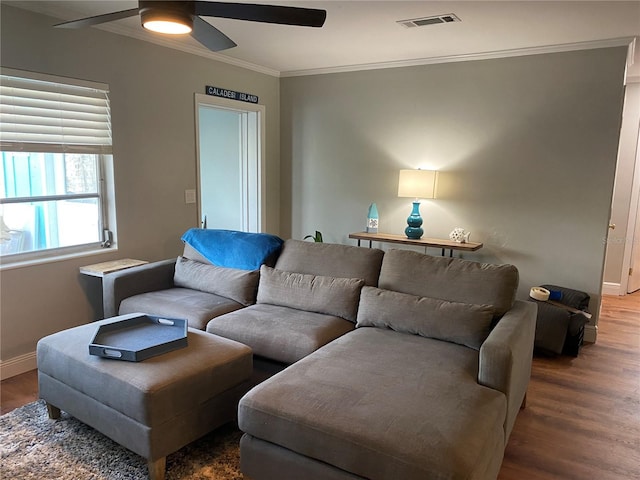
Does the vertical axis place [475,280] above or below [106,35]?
below

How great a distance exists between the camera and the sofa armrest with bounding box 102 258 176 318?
3198 millimetres

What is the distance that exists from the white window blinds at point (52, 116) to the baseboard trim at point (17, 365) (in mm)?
1377

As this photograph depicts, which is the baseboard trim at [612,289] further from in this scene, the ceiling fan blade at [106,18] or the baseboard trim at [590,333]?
the ceiling fan blade at [106,18]

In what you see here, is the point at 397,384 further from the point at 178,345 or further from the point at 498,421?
the point at 178,345

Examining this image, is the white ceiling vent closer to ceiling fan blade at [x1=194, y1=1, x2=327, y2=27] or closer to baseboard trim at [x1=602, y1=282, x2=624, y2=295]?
ceiling fan blade at [x1=194, y1=1, x2=327, y2=27]

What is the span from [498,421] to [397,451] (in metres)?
0.55

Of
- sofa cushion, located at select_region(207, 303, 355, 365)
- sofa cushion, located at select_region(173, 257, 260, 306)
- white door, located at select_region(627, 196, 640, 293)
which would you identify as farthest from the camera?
white door, located at select_region(627, 196, 640, 293)

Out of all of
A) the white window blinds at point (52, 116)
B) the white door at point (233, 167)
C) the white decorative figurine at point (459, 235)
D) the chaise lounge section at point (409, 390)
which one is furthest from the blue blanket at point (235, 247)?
the white decorative figurine at point (459, 235)

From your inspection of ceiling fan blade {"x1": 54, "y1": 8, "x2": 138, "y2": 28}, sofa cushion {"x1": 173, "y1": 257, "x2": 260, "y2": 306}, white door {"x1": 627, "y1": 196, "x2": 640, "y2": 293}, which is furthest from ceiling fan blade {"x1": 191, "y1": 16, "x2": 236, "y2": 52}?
white door {"x1": 627, "y1": 196, "x2": 640, "y2": 293}

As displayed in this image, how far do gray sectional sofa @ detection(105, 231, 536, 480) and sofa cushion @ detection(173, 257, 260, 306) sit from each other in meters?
0.01

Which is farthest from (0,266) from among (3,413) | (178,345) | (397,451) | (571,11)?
(571,11)

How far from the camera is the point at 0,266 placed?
9.95 ft

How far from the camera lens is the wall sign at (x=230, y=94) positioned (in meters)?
4.29

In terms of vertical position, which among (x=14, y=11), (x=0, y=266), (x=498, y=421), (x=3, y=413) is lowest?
Result: (x=3, y=413)
